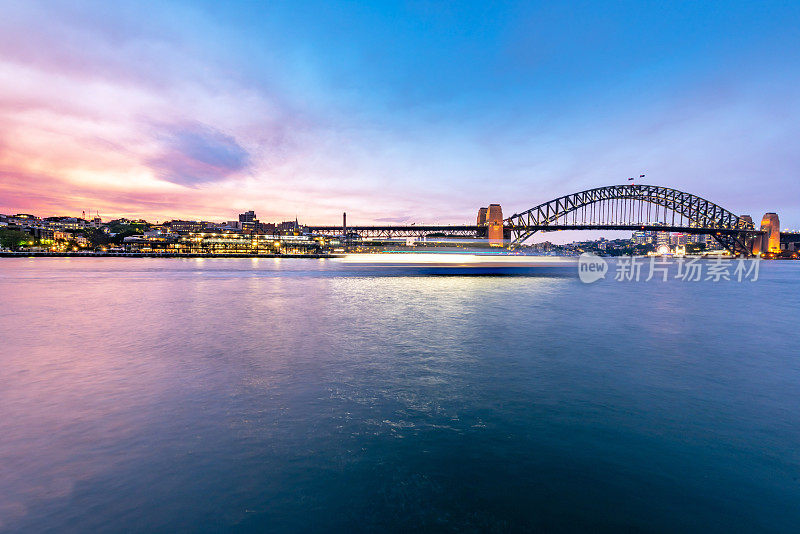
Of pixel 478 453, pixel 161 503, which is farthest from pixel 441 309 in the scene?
pixel 161 503

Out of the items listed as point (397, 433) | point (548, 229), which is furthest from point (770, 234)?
point (397, 433)

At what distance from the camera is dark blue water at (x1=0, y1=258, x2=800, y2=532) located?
4410 mm

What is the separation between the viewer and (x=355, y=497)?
4637 mm

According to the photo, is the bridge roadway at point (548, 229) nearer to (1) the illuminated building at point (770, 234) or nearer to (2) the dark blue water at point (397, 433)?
(1) the illuminated building at point (770, 234)

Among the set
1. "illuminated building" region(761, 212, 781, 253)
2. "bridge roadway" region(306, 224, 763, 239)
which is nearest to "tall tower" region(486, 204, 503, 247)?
"bridge roadway" region(306, 224, 763, 239)

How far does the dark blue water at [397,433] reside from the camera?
14.5 feet

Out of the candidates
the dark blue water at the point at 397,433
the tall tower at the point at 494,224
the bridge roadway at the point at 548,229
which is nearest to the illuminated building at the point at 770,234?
the bridge roadway at the point at 548,229

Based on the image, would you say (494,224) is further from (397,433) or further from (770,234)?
(397,433)

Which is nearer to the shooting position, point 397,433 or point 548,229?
point 397,433

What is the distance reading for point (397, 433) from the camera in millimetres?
6230

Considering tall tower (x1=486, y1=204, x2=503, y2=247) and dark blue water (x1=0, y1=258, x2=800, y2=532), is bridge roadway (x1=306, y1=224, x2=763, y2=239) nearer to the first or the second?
tall tower (x1=486, y1=204, x2=503, y2=247)

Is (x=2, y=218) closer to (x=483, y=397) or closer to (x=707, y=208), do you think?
(x=483, y=397)

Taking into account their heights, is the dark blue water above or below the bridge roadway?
below

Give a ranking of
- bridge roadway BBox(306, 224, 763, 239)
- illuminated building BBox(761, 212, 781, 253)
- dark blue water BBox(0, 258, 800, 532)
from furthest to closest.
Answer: illuminated building BBox(761, 212, 781, 253)
bridge roadway BBox(306, 224, 763, 239)
dark blue water BBox(0, 258, 800, 532)
